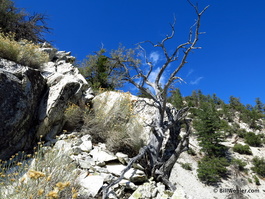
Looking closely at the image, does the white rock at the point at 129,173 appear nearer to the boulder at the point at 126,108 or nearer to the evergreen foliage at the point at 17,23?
the boulder at the point at 126,108

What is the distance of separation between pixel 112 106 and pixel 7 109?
2919mm

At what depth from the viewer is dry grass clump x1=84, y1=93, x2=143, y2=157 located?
4.25 meters

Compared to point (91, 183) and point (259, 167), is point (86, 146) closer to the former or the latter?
point (91, 183)

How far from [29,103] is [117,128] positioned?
92.9 inches

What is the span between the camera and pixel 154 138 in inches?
169

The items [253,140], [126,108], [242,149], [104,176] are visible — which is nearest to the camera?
[104,176]

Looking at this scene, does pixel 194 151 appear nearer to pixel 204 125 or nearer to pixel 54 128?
pixel 204 125

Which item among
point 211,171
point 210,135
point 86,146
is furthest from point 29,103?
point 210,135

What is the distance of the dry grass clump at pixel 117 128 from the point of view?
425 centimetres

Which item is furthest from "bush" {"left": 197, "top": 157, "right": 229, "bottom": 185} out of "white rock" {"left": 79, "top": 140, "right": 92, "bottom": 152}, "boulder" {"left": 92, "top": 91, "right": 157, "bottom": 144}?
"white rock" {"left": 79, "top": 140, "right": 92, "bottom": 152}

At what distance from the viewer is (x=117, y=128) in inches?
188

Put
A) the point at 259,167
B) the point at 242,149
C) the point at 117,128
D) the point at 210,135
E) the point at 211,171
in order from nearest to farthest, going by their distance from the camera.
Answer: the point at 117,128 → the point at 211,171 → the point at 259,167 → the point at 210,135 → the point at 242,149

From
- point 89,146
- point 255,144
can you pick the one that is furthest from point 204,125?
point 89,146

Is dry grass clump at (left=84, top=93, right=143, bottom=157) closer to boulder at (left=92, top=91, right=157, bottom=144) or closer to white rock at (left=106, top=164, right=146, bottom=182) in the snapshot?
boulder at (left=92, top=91, right=157, bottom=144)
